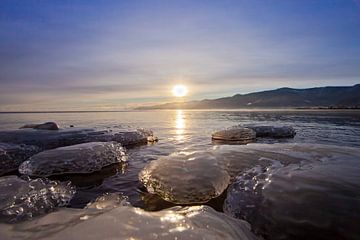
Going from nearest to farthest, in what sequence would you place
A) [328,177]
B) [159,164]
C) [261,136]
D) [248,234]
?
[248,234]
[328,177]
[159,164]
[261,136]

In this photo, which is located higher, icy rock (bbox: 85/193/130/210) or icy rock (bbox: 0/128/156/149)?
icy rock (bbox: 0/128/156/149)

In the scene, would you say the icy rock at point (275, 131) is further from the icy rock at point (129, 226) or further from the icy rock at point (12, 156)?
the icy rock at point (129, 226)

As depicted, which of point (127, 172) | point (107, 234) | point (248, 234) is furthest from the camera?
point (127, 172)

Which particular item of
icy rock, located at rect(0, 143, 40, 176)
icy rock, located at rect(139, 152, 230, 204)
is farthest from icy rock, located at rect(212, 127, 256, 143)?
icy rock, located at rect(0, 143, 40, 176)

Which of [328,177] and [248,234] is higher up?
[328,177]

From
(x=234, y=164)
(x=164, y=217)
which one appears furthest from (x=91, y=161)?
(x=164, y=217)

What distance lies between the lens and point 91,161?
218 inches

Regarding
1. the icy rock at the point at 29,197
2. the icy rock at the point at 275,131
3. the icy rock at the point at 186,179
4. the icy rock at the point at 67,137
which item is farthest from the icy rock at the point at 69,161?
the icy rock at the point at 275,131

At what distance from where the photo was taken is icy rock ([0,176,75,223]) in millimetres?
2822

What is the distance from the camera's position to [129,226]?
228cm

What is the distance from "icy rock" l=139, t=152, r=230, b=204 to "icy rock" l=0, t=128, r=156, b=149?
4585 millimetres

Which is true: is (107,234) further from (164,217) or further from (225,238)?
(225,238)

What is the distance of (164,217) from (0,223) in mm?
1551

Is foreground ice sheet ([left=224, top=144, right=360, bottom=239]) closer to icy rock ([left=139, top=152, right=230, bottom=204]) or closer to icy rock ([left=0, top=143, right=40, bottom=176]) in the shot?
icy rock ([left=139, top=152, right=230, bottom=204])
